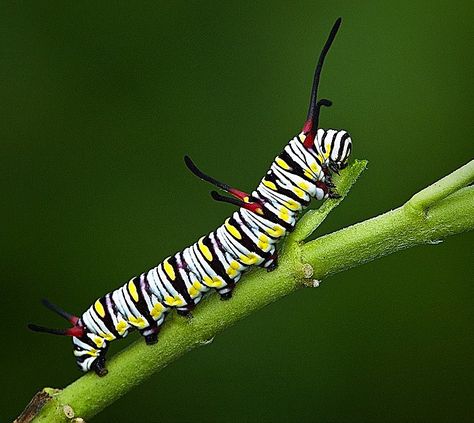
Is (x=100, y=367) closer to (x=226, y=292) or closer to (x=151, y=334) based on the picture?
(x=151, y=334)

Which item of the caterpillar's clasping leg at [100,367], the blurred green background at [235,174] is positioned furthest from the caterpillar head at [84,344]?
the blurred green background at [235,174]

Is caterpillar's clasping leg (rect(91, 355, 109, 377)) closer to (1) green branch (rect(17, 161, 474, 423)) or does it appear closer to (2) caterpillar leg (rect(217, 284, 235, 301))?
(1) green branch (rect(17, 161, 474, 423))

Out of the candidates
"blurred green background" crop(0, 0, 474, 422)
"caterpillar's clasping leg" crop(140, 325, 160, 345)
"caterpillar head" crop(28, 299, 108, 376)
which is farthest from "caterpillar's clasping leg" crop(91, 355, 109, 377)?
"blurred green background" crop(0, 0, 474, 422)

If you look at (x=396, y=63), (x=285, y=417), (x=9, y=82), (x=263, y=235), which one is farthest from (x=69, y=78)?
(x=263, y=235)

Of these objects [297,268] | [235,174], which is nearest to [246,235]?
[297,268]

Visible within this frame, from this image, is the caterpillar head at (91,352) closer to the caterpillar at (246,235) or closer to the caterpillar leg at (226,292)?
the caterpillar at (246,235)
